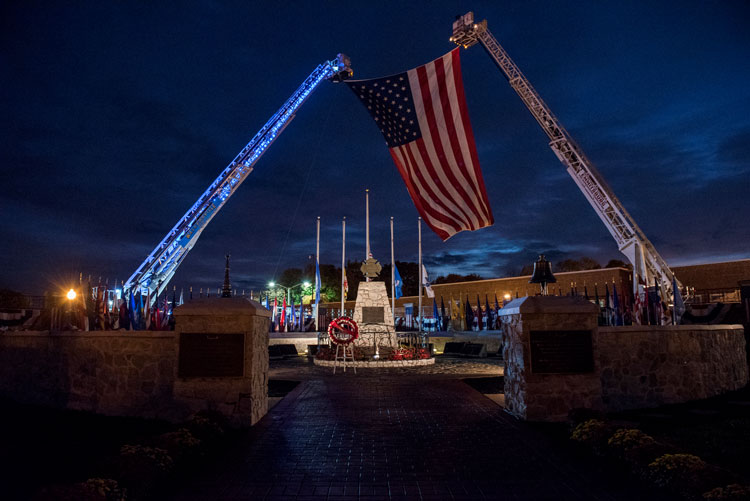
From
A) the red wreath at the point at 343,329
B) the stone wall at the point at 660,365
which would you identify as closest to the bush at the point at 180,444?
the stone wall at the point at 660,365

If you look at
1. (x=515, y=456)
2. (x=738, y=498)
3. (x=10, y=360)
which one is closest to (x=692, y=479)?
(x=738, y=498)

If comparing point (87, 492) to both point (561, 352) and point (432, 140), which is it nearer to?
point (561, 352)

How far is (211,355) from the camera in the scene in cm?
754

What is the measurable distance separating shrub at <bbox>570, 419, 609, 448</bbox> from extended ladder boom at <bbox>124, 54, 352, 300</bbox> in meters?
27.2

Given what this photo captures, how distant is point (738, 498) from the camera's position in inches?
152

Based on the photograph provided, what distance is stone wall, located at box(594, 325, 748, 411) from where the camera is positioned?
29.3ft

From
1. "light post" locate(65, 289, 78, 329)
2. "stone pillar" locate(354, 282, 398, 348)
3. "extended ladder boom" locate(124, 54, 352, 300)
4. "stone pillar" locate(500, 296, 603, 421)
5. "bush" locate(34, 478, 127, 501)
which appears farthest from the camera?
"extended ladder boom" locate(124, 54, 352, 300)

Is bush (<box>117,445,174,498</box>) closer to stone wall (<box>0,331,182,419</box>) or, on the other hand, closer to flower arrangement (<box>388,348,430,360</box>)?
stone wall (<box>0,331,182,419</box>)

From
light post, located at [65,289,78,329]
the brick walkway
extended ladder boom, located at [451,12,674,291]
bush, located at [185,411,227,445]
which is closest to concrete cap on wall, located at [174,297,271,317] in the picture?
bush, located at [185,411,227,445]

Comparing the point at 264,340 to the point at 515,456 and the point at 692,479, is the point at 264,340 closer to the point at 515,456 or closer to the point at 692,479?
the point at 515,456

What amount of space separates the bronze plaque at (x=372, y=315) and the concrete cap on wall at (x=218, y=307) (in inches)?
487

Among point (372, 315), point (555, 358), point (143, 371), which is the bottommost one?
point (143, 371)

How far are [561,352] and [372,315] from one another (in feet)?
41.2

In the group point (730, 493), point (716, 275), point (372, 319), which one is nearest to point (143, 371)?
point (730, 493)
